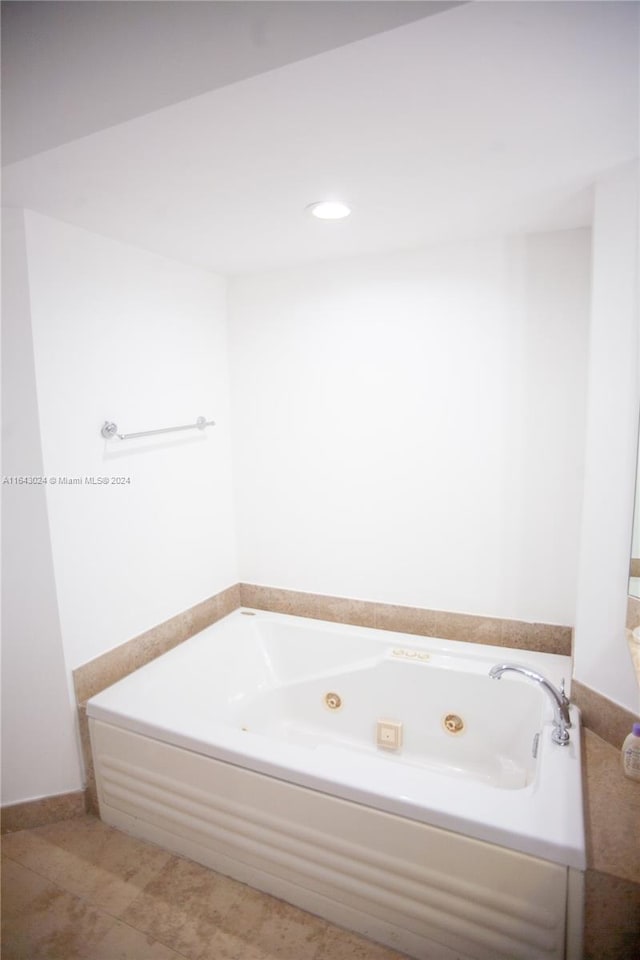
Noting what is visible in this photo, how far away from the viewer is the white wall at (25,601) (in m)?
1.62

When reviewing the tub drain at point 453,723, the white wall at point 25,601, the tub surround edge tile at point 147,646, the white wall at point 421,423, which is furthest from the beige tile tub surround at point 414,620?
the white wall at point 25,601

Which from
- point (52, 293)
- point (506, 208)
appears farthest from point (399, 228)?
point (52, 293)

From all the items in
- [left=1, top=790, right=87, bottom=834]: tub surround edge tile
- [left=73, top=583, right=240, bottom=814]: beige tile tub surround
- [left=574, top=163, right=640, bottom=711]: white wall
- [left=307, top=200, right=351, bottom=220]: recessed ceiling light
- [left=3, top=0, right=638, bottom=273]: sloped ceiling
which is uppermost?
[left=307, top=200, right=351, bottom=220]: recessed ceiling light

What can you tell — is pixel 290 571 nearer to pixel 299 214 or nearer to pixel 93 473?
pixel 93 473

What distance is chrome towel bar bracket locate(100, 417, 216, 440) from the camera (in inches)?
74.0

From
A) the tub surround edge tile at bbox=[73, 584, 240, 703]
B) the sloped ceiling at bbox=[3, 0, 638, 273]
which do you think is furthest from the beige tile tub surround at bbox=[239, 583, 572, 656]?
the sloped ceiling at bbox=[3, 0, 638, 273]

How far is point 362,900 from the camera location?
1433 millimetres

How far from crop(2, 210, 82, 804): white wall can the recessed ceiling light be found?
36.0 inches

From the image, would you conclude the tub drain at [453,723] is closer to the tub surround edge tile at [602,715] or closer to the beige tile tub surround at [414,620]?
the beige tile tub surround at [414,620]

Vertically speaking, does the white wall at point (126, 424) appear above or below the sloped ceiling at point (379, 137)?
below

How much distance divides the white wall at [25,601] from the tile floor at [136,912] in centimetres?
25

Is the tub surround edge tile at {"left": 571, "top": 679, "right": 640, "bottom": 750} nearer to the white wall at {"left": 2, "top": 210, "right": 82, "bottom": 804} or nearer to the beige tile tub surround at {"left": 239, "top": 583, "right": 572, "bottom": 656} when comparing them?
the beige tile tub surround at {"left": 239, "top": 583, "right": 572, "bottom": 656}

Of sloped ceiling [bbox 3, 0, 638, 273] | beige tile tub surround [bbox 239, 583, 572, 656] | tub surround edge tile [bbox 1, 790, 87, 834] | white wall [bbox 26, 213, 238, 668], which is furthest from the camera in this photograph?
beige tile tub surround [bbox 239, 583, 572, 656]

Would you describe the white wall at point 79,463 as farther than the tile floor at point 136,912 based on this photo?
Yes
